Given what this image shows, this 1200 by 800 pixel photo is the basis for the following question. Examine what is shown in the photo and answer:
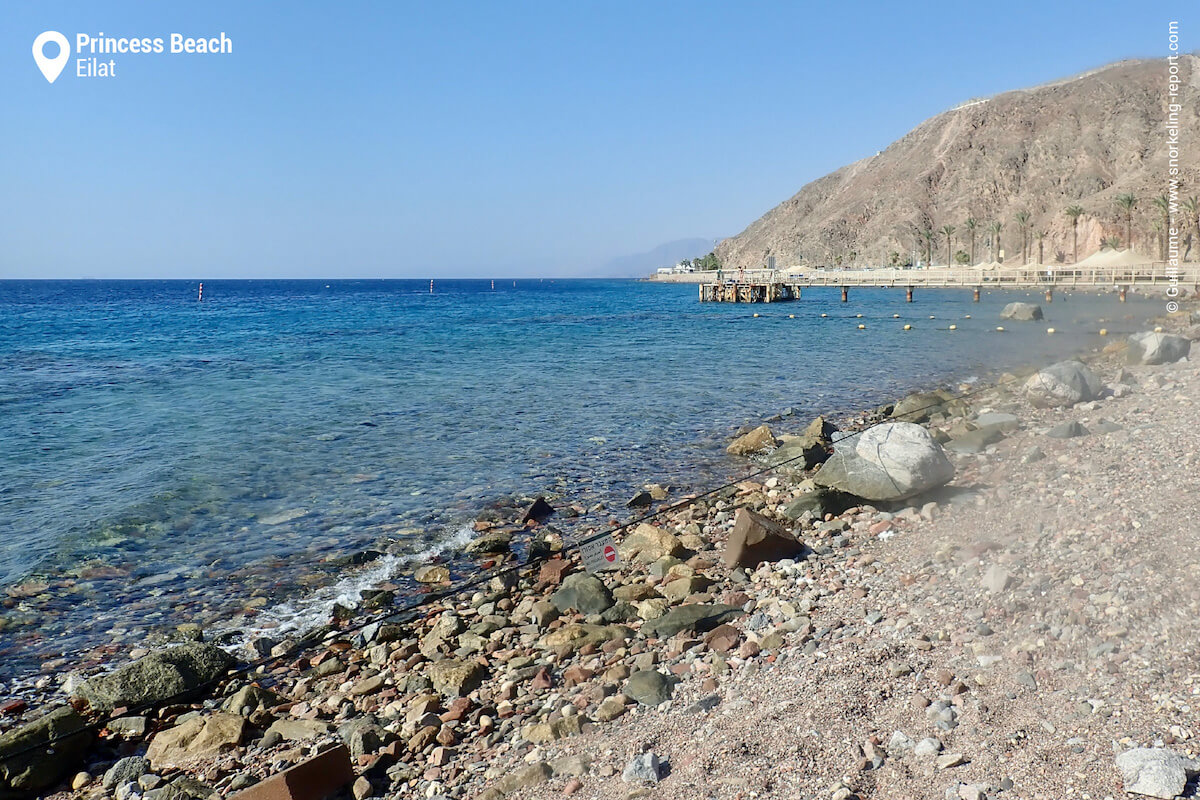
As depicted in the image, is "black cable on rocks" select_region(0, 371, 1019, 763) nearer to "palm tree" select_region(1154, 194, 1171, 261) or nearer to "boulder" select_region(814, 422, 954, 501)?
"boulder" select_region(814, 422, 954, 501)

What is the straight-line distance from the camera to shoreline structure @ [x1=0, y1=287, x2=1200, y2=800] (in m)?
4.23

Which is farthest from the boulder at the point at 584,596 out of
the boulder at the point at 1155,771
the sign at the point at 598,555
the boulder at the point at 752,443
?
the boulder at the point at 752,443

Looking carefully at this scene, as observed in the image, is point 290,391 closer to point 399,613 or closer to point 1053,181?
point 399,613

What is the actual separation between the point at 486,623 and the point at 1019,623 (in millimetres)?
4479

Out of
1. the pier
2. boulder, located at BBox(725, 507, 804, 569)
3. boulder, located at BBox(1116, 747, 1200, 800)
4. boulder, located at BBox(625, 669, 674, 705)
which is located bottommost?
boulder, located at BBox(625, 669, 674, 705)

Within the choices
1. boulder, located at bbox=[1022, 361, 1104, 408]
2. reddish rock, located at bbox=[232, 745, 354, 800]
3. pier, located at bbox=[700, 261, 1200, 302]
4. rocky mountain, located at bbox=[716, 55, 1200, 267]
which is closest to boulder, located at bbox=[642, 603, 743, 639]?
reddish rock, located at bbox=[232, 745, 354, 800]

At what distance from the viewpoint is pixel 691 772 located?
427 centimetres

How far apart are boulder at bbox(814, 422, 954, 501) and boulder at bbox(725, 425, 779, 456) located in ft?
13.9

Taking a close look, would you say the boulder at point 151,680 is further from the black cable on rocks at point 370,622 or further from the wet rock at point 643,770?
the wet rock at point 643,770

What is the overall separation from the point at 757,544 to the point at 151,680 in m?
5.61

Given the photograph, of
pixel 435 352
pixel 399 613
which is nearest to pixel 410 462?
pixel 399 613

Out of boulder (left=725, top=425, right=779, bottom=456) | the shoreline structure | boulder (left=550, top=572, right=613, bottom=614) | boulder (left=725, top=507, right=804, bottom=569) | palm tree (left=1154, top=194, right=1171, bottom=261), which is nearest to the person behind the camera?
the shoreline structure

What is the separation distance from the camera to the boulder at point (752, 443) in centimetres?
1401

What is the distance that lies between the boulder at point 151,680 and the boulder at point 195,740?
0.55 m
